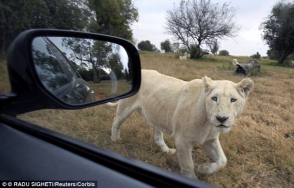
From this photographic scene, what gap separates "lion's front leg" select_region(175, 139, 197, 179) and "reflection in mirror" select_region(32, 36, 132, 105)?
842 millimetres

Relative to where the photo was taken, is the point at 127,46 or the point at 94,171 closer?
the point at 94,171

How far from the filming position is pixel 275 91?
22.8 ft

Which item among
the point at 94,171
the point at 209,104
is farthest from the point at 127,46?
the point at 94,171

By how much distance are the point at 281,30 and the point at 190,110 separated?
23750mm

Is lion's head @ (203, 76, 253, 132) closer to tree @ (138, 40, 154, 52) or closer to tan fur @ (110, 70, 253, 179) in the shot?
tan fur @ (110, 70, 253, 179)

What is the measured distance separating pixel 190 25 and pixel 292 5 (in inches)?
335

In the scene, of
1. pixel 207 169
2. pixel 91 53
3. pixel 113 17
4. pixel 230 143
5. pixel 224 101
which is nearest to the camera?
pixel 91 53

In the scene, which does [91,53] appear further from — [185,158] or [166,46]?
[166,46]

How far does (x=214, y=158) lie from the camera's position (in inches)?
106

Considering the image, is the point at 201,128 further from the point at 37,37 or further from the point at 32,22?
the point at 32,22

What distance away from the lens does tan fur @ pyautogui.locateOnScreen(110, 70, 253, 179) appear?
231cm

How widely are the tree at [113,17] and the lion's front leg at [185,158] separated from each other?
620 centimetres

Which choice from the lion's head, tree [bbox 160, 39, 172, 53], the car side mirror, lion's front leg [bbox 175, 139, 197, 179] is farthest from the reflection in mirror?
tree [bbox 160, 39, 172, 53]

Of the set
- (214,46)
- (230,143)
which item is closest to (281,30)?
(214,46)
